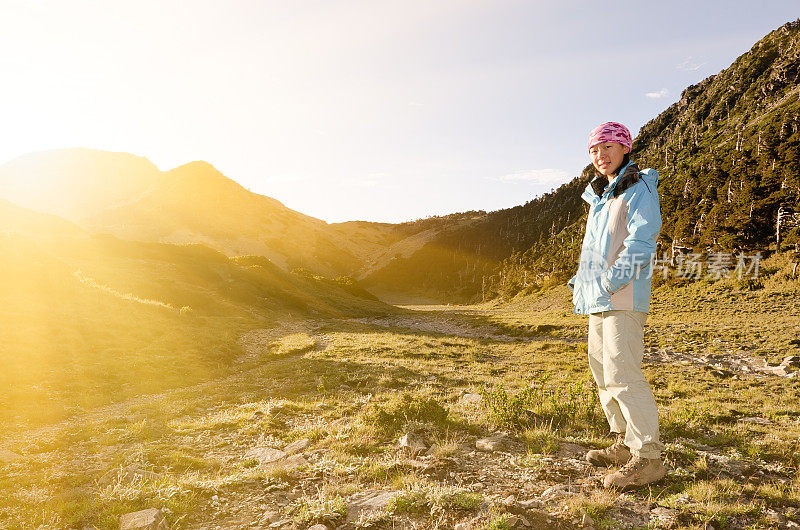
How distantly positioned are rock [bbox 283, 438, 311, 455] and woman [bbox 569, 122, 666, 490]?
4.36 m

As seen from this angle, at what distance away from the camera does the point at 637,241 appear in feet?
13.1

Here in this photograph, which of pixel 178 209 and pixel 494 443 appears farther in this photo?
pixel 178 209

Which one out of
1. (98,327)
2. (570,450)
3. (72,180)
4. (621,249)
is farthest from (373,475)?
(72,180)

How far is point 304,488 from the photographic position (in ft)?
15.5

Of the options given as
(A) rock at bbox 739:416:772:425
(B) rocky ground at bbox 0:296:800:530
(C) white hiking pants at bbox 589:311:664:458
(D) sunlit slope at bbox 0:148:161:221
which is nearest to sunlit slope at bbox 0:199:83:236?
(B) rocky ground at bbox 0:296:800:530

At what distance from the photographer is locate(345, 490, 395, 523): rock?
3.95m

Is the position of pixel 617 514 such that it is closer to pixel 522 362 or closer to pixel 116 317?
pixel 522 362

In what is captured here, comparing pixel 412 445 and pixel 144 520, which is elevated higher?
pixel 144 520

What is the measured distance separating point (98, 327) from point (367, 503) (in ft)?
67.4

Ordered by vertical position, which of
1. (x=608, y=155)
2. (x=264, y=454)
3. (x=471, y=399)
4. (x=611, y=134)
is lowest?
(x=471, y=399)

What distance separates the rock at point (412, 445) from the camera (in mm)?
5578

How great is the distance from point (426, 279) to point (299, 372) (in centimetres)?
14486

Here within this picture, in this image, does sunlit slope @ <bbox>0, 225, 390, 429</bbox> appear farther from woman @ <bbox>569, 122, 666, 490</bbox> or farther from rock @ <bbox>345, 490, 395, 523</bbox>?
woman @ <bbox>569, 122, 666, 490</bbox>

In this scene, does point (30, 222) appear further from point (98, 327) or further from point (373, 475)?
point (373, 475)
